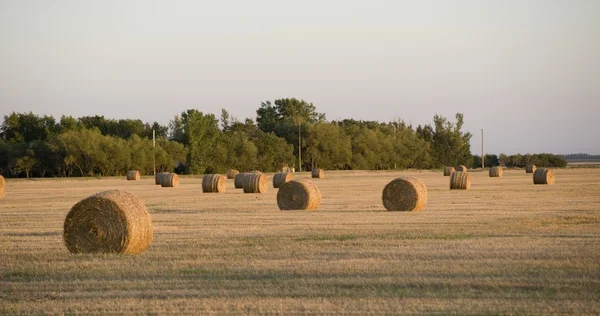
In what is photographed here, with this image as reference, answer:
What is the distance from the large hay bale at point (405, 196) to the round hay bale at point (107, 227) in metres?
10.9

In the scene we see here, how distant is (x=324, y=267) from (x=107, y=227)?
4.10 metres

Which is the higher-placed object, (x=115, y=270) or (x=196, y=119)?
(x=196, y=119)

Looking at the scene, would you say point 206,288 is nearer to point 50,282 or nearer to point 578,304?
point 50,282

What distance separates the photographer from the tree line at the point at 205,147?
71.6 m

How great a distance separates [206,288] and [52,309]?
1.96 meters

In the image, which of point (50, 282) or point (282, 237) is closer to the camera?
point (50, 282)

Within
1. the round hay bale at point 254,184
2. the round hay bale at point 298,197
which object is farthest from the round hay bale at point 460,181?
the round hay bale at point 298,197

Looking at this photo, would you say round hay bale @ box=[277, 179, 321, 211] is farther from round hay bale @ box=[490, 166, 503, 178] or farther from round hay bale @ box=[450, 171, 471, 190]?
round hay bale @ box=[490, 166, 503, 178]

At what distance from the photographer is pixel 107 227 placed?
1473cm

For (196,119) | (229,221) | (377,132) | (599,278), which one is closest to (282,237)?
(229,221)

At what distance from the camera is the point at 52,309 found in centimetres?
1004

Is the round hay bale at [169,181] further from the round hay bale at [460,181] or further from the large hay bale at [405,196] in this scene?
the large hay bale at [405,196]

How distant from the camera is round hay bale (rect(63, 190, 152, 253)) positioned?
14648mm

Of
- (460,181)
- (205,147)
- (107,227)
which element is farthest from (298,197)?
(205,147)
